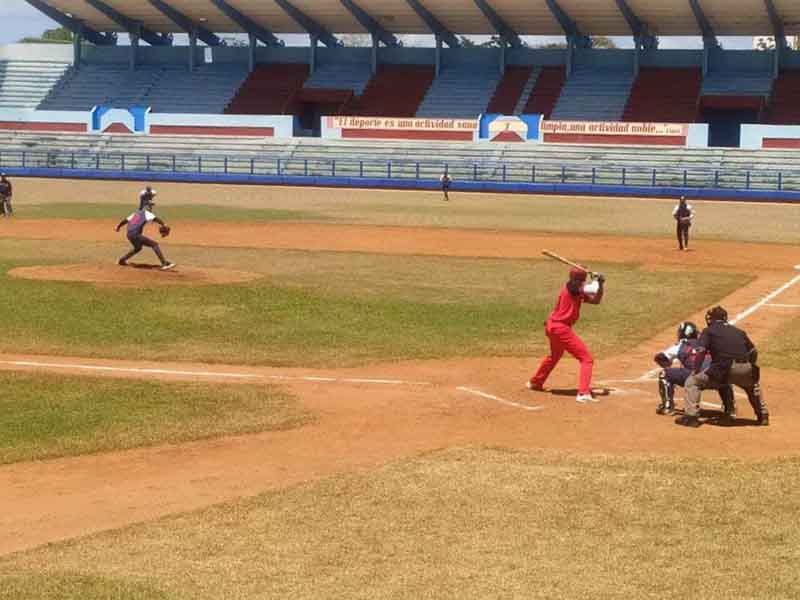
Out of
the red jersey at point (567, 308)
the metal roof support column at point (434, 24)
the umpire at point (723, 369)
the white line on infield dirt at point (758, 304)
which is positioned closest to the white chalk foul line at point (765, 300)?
the white line on infield dirt at point (758, 304)

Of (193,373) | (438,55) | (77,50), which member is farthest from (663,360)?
(77,50)

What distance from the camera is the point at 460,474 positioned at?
13.0 m

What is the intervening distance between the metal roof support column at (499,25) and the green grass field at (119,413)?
6323 centimetres

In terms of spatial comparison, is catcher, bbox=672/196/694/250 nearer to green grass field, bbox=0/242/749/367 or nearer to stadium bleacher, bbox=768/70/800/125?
green grass field, bbox=0/242/749/367

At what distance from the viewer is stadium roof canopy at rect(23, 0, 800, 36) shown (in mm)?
74625

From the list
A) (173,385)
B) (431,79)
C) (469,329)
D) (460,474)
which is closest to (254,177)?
(431,79)

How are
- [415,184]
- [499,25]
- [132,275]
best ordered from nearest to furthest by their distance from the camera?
[132,275]
[415,184]
[499,25]

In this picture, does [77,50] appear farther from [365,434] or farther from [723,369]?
[723,369]

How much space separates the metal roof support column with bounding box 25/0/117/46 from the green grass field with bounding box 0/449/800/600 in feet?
261

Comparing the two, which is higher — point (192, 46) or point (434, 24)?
point (434, 24)

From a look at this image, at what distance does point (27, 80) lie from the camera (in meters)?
94.4

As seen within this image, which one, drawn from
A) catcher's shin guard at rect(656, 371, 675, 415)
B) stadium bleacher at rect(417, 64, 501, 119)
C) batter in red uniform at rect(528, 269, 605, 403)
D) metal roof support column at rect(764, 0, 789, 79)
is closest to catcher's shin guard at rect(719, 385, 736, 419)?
catcher's shin guard at rect(656, 371, 675, 415)

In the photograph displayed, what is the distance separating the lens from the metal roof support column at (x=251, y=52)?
89875 mm

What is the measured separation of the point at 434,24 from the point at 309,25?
28.2ft
